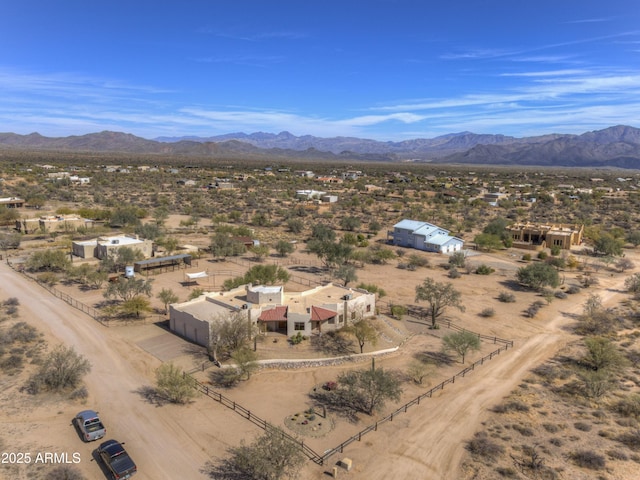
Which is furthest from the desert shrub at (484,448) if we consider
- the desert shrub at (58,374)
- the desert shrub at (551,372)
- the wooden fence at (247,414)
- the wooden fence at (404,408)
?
the desert shrub at (58,374)

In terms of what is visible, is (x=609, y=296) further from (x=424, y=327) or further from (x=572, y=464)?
(x=572, y=464)

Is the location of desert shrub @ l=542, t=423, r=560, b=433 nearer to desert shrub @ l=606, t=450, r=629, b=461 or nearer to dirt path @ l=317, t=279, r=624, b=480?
desert shrub @ l=606, t=450, r=629, b=461

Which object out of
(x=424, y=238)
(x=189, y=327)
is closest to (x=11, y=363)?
(x=189, y=327)

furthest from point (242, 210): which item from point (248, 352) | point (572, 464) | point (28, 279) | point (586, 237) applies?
point (572, 464)

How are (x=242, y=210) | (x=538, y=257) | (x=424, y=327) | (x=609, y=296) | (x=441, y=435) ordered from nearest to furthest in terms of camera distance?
1. (x=441, y=435)
2. (x=424, y=327)
3. (x=609, y=296)
4. (x=538, y=257)
5. (x=242, y=210)

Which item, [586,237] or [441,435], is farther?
[586,237]

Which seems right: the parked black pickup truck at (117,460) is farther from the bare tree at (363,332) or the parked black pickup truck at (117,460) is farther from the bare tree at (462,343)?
the bare tree at (462,343)

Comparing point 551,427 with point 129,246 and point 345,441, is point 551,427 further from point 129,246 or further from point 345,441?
point 129,246
